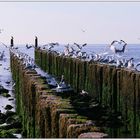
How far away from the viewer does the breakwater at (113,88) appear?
10.6 meters

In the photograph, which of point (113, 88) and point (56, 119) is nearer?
point (56, 119)

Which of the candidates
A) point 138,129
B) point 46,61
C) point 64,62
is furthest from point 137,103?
point 46,61

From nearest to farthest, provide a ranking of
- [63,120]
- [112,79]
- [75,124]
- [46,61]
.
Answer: [75,124]
[63,120]
[112,79]
[46,61]

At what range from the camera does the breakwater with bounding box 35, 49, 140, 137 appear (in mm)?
10570

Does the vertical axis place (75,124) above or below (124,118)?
above

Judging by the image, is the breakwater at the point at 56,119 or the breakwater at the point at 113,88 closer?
the breakwater at the point at 56,119

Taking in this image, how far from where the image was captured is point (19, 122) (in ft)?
38.8

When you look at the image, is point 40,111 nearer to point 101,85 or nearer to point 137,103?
point 137,103

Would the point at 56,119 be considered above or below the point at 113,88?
above

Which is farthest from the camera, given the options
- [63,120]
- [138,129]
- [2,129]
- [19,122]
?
[19,122]

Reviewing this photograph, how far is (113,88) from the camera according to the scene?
12602 mm

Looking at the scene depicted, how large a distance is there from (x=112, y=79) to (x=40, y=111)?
512cm

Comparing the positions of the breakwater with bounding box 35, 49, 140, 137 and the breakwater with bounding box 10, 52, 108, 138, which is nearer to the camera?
the breakwater with bounding box 10, 52, 108, 138

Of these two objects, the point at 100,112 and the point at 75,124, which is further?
the point at 100,112
